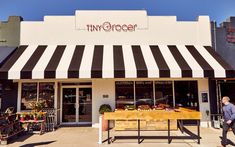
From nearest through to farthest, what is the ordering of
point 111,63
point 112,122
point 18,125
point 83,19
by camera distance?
1. point 18,125
2. point 111,63
3. point 112,122
4. point 83,19

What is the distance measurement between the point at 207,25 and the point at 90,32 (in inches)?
279

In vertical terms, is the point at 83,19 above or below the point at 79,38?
above

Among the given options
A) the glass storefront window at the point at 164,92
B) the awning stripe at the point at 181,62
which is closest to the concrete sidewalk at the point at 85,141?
the glass storefront window at the point at 164,92

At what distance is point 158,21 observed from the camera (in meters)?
14.1

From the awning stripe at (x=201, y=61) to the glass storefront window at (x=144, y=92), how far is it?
287cm

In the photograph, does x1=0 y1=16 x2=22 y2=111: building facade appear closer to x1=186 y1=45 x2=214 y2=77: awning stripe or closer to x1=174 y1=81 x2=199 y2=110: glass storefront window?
x1=174 y1=81 x2=199 y2=110: glass storefront window

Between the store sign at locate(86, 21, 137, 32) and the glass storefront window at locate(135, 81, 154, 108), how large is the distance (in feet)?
10.9

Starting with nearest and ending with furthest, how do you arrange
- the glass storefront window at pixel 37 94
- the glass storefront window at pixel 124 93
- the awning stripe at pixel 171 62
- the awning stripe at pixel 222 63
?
1. the awning stripe at pixel 171 62
2. the awning stripe at pixel 222 63
3. the glass storefront window at pixel 124 93
4. the glass storefront window at pixel 37 94

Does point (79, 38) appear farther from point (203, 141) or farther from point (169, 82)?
point (203, 141)

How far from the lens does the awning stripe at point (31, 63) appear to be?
1107 centimetres

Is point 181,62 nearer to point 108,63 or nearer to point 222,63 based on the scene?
point 222,63

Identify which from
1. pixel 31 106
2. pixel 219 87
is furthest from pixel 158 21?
pixel 31 106

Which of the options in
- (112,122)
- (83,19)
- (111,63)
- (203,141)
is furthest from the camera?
(83,19)

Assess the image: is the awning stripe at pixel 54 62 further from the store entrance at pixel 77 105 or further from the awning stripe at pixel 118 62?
the awning stripe at pixel 118 62
